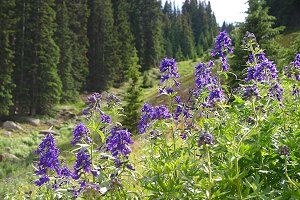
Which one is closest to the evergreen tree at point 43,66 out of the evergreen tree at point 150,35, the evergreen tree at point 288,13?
the evergreen tree at point 288,13

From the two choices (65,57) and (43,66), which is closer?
(43,66)

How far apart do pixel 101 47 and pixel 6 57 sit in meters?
16.4

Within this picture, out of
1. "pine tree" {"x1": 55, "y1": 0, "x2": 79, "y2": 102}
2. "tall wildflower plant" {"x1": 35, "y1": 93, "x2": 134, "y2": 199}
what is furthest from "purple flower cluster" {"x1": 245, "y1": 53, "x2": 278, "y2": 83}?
"pine tree" {"x1": 55, "y1": 0, "x2": 79, "y2": 102}

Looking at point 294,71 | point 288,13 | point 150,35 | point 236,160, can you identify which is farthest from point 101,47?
point 236,160

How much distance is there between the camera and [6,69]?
26891 mm

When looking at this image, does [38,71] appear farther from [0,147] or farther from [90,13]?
[90,13]

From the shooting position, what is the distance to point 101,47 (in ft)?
141

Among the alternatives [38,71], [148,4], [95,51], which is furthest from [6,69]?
[148,4]

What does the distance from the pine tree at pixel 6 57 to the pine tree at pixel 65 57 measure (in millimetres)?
6313

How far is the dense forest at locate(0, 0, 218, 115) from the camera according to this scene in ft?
97.0

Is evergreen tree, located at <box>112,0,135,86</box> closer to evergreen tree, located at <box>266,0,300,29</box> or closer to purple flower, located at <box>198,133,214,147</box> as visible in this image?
evergreen tree, located at <box>266,0,300,29</box>

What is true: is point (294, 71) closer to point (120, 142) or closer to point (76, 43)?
point (120, 142)

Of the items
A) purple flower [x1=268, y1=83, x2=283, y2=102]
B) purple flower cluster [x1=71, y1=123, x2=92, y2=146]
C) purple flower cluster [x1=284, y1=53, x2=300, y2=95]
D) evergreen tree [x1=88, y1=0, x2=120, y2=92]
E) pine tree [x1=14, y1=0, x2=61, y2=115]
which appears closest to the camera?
purple flower cluster [x1=71, y1=123, x2=92, y2=146]

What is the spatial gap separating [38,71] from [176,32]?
5244cm
